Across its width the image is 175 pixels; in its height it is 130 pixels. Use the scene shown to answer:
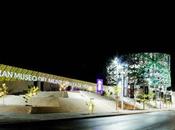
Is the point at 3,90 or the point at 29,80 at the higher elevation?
the point at 29,80

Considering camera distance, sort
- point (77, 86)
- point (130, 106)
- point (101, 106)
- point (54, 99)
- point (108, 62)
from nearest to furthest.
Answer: point (54, 99) < point (101, 106) < point (130, 106) < point (77, 86) < point (108, 62)

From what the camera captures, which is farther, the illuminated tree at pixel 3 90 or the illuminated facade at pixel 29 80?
the illuminated facade at pixel 29 80

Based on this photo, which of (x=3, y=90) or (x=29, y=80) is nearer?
(x=3, y=90)

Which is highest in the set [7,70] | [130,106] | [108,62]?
[108,62]

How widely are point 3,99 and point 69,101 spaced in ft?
37.0

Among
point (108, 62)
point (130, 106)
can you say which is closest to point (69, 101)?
point (130, 106)

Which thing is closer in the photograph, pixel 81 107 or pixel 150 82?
pixel 81 107

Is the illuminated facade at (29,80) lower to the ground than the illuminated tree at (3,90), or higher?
higher

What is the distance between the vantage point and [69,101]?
6200 centimetres

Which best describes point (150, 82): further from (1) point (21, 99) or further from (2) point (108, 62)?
(1) point (21, 99)

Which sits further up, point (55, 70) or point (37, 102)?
point (55, 70)

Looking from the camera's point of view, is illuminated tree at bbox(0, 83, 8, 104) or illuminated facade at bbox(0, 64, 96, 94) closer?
illuminated tree at bbox(0, 83, 8, 104)

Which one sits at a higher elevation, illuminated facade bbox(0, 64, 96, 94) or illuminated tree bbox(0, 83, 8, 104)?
illuminated facade bbox(0, 64, 96, 94)

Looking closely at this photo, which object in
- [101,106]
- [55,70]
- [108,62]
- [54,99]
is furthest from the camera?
[108,62]
